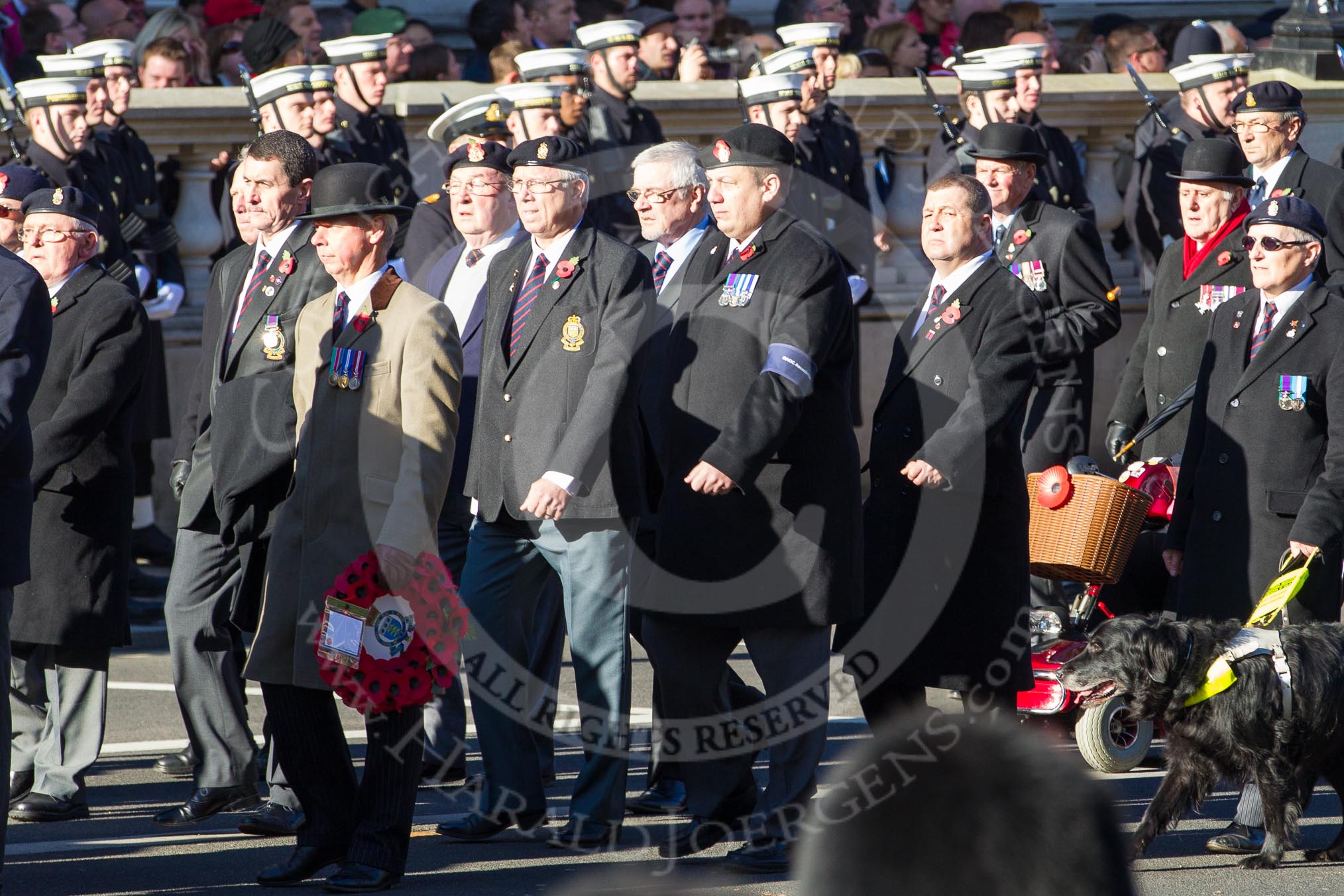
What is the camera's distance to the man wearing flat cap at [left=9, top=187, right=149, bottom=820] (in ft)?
20.5

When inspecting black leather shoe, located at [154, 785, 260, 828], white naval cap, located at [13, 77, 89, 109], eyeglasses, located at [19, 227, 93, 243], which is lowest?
black leather shoe, located at [154, 785, 260, 828]

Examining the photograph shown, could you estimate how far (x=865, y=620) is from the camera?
6035mm

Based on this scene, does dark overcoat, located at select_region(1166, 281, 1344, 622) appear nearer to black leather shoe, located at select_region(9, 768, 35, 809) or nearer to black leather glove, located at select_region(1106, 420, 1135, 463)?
black leather glove, located at select_region(1106, 420, 1135, 463)


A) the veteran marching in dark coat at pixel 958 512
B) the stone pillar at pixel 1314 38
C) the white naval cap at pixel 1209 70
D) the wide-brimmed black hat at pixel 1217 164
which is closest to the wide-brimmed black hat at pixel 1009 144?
the wide-brimmed black hat at pixel 1217 164

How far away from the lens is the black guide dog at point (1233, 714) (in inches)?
214

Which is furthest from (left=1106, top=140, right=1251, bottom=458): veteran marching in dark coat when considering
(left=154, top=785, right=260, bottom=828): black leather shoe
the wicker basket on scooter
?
(left=154, top=785, right=260, bottom=828): black leather shoe

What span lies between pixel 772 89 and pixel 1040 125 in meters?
1.51

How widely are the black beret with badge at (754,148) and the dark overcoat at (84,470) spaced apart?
2.03 m

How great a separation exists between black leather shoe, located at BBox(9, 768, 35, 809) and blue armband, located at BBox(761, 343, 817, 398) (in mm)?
2795

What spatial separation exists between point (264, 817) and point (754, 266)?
2243mm

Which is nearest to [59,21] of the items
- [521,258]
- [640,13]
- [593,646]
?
[640,13]

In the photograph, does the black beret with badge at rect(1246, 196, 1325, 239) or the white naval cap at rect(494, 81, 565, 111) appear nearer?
the black beret with badge at rect(1246, 196, 1325, 239)

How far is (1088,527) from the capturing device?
670 centimetres

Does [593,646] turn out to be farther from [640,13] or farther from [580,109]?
[640,13]
